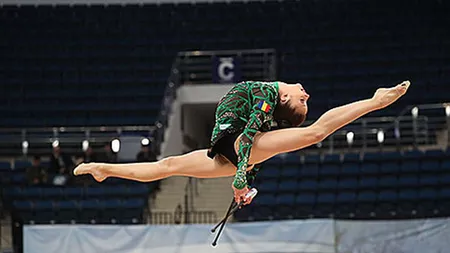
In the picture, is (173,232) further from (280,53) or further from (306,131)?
(280,53)

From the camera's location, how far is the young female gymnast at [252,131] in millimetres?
4160

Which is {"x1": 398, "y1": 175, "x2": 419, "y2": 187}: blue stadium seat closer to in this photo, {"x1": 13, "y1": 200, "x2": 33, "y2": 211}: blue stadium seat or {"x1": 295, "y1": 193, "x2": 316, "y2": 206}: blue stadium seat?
{"x1": 295, "y1": 193, "x2": 316, "y2": 206}: blue stadium seat

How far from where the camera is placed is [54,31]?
15070 millimetres

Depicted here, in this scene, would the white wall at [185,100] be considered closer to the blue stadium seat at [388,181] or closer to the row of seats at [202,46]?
the row of seats at [202,46]

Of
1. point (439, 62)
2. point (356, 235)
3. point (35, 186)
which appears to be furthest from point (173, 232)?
point (439, 62)

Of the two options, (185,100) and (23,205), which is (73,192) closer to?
(23,205)

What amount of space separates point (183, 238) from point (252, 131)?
3.32 metres

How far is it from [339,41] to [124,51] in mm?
4101

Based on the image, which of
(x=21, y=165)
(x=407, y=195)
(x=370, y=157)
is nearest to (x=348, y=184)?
(x=370, y=157)

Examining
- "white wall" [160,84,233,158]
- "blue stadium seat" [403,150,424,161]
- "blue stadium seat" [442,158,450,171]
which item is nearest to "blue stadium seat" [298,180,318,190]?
"blue stadium seat" [403,150,424,161]

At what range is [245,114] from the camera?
4.39 meters

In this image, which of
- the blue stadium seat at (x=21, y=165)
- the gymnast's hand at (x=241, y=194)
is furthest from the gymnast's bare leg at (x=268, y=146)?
the blue stadium seat at (x=21, y=165)

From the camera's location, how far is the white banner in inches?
284

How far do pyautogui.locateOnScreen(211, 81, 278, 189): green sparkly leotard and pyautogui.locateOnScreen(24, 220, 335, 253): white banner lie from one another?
9.45 ft
